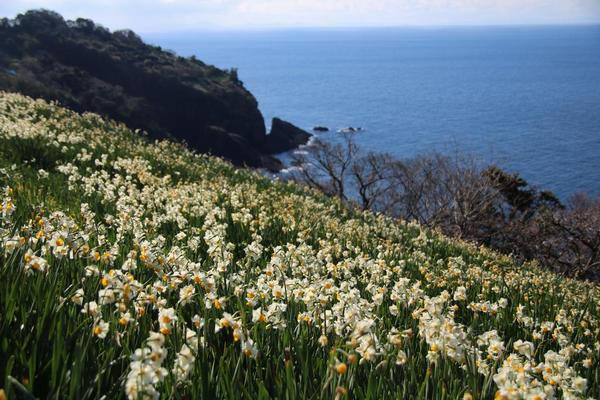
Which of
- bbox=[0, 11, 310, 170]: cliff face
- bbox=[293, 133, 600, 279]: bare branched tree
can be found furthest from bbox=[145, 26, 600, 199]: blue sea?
bbox=[0, 11, 310, 170]: cliff face

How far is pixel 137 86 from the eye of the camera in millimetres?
79062

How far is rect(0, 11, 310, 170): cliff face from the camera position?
68.8 meters

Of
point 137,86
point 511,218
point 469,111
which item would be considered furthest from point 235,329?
point 469,111

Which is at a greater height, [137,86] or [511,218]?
[137,86]

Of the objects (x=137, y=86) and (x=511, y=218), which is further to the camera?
(x=137, y=86)

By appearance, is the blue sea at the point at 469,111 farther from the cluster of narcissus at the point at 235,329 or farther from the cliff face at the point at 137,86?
the cluster of narcissus at the point at 235,329

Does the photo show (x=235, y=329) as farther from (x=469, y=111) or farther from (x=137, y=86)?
(x=469, y=111)

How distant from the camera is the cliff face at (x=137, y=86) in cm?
6881

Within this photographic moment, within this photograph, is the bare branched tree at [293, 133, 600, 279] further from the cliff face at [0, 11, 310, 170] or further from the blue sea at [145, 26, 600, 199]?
the cliff face at [0, 11, 310, 170]

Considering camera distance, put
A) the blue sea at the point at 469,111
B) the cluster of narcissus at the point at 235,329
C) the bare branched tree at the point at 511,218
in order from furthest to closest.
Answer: the blue sea at the point at 469,111 < the bare branched tree at the point at 511,218 < the cluster of narcissus at the point at 235,329

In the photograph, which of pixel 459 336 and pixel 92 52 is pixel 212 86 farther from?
pixel 459 336

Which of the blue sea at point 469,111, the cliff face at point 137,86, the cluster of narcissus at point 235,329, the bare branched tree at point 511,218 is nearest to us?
the cluster of narcissus at point 235,329

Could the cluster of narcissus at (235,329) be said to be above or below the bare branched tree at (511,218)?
above

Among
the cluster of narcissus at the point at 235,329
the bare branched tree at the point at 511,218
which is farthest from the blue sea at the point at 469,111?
the cluster of narcissus at the point at 235,329
